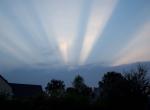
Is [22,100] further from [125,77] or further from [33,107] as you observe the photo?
[125,77]

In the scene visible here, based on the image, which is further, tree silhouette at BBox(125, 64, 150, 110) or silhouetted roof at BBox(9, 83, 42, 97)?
silhouetted roof at BBox(9, 83, 42, 97)

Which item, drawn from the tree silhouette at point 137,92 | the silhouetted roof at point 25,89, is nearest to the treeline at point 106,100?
the tree silhouette at point 137,92

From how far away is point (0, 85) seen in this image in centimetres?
6706

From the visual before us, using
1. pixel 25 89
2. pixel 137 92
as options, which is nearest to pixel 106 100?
pixel 137 92

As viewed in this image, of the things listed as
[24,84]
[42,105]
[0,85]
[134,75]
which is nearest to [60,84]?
[24,84]

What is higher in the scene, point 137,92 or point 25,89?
point 25,89

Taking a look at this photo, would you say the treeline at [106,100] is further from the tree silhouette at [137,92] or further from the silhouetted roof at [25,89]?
the silhouetted roof at [25,89]

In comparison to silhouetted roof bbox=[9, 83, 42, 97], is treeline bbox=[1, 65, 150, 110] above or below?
below

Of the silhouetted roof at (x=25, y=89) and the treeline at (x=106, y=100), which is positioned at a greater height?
the silhouetted roof at (x=25, y=89)

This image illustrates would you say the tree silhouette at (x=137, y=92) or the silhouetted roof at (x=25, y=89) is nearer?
the tree silhouette at (x=137, y=92)

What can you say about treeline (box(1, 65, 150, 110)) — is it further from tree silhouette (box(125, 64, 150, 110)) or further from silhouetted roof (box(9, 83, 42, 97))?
silhouetted roof (box(9, 83, 42, 97))

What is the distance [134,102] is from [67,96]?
723 centimetres

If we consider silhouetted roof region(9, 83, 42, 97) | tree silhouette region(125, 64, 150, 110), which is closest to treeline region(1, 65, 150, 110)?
tree silhouette region(125, 64, 150, 110)

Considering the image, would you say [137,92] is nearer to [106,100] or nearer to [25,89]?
[106,100]
